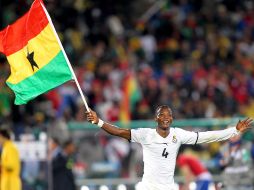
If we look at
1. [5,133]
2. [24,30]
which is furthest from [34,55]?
[5,133]

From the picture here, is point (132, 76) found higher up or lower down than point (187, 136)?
higher up

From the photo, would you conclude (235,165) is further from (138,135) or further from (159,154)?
(138,135)

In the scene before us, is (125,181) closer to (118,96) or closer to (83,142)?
(83,142)

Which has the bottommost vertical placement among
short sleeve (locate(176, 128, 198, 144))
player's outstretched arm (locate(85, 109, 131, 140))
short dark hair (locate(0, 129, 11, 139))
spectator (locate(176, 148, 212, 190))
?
spectator (locate(176, 148, 212, 190))

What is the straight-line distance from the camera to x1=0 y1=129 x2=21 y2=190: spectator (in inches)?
714

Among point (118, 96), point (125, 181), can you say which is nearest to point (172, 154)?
point (125, 181)

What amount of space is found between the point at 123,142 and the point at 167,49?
6732 millimetres

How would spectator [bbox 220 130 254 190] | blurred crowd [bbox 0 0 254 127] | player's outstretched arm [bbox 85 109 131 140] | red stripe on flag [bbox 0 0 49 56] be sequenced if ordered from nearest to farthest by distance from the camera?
1. player's outstretched arm [bbox 85 109 131 140]
2. red stripe on flag [bbox 0 0 49 56]
3. spectator [bbox 220 130 254 190]
4. blurred crowd [bbox 0 0 254 127]

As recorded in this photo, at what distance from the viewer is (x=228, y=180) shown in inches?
785

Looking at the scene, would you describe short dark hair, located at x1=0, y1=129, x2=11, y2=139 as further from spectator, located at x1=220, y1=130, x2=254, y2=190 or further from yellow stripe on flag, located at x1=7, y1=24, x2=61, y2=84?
spectator, located at x1=220, y1=130, x2=254, y2=190

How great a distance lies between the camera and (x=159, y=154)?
1516cm

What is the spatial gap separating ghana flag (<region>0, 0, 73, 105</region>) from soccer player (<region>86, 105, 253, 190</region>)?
123 centimetres

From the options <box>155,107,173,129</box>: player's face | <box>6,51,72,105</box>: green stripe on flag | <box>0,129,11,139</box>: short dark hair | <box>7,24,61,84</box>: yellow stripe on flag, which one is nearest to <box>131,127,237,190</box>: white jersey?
<box>155,107,173,129</box>: player's face

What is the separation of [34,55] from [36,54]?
1.2 inches
